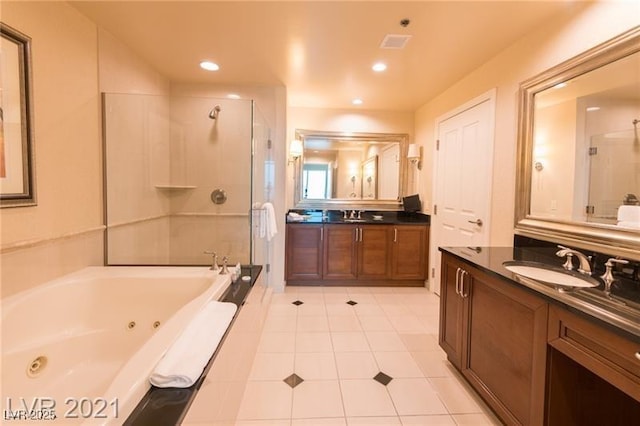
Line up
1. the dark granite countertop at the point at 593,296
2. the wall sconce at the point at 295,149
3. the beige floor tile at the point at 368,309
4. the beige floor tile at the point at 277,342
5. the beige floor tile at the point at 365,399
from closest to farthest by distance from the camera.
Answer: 1. the dark granite countertop at the point at 593,296
2. the beige floor tile at the point at 365,399
3. the beige floor tile at the point at 277,342
4. the beige floor tile at the point at 368,309
5. the wall sconce at the point at 295,149

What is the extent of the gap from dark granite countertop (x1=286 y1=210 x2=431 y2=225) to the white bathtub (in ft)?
6.13

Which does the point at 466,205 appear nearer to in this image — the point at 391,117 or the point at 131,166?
the point at 391,117

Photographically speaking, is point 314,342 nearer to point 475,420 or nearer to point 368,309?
point 368,309

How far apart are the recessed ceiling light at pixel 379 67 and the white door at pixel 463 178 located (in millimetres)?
888

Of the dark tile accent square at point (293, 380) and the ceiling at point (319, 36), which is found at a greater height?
the ceiling at point (319, 36)

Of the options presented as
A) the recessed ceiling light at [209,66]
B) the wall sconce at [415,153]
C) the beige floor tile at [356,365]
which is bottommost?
the beige floor tile at [356,365]

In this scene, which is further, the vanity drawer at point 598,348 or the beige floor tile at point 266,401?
the beige floor tile at point 266,401

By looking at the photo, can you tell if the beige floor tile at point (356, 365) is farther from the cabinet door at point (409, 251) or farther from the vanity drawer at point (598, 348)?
the cabinet door at point (409, 251)

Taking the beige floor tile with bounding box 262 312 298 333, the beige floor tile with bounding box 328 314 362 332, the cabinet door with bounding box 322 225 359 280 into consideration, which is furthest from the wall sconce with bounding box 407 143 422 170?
the beige floor tile with bounding box 262 312 298 333

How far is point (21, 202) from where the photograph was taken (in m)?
1.57

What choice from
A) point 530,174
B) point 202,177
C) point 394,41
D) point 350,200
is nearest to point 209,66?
point 202,177

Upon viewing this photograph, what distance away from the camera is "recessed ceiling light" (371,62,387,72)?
265cm

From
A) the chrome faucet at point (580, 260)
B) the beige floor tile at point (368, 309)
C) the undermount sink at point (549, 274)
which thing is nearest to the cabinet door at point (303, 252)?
the beige floor tile at point (368, 309)

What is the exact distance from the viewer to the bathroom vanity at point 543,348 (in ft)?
3.26
